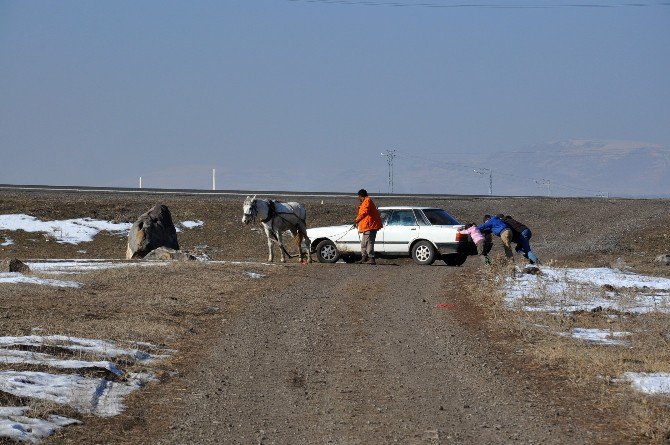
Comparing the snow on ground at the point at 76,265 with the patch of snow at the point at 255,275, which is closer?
the patch of snow at the point at 255,275

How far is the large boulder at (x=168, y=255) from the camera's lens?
2872 centimetres

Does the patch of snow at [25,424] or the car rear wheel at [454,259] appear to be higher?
the car rear wheel at [454,259]

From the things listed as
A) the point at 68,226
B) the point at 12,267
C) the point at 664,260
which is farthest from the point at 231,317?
the point at 68,226

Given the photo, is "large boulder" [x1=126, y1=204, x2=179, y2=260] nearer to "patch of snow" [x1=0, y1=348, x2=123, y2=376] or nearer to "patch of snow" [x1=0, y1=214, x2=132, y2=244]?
"patch of snow" [x1=0, y1=214, x2=132, y2=244]

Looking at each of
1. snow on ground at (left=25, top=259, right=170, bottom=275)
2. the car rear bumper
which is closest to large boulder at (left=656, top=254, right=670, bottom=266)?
the car rear bumper

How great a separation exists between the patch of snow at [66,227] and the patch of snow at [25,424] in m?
33.1

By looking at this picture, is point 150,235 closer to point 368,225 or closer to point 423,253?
point 368,225

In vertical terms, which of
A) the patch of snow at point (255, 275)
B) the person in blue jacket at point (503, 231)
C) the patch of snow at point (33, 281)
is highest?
the person in blue jacket at point (503, 231)

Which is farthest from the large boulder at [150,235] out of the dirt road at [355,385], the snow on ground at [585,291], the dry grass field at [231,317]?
the dirt road at [355,385]

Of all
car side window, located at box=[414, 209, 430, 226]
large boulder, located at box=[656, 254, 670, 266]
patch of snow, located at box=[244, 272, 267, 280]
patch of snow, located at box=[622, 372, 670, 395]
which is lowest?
large boulder, located at box=[656, 254, 670, 266]

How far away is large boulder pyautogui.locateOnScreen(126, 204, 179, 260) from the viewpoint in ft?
108

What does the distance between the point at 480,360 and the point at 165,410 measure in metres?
4.26

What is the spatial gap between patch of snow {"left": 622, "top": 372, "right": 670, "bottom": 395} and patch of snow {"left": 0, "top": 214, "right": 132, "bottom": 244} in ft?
108

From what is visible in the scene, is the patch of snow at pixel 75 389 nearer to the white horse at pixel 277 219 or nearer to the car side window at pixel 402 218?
the white horse at pixel 277 219
